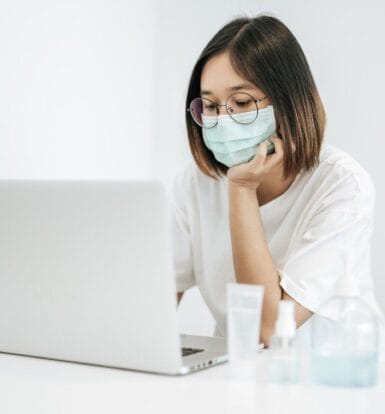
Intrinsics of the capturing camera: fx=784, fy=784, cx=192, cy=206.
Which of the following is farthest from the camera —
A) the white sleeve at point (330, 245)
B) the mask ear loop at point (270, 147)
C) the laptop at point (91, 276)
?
the mask ear loop at point (270, 147)

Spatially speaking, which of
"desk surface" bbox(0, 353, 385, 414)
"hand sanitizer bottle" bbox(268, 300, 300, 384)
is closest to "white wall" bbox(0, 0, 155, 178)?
"desk surface" bbox(0, 353, 385, 414)

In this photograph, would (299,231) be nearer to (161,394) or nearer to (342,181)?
(342,181)

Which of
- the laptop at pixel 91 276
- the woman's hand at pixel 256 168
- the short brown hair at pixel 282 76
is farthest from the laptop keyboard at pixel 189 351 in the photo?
the short brown hair at pixel 282 76

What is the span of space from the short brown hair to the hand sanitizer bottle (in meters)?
0.66

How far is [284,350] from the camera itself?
102 cm

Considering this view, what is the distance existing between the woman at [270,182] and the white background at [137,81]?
408mm

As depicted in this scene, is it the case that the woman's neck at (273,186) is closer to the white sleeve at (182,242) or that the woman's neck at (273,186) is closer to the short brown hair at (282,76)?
the short brown hair at (282,76)

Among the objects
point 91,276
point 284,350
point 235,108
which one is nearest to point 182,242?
point 235,108

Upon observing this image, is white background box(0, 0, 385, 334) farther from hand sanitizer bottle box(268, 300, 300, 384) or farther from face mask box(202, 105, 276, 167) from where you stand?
hand sanitizer bottle box(268, 300, 300, 384)

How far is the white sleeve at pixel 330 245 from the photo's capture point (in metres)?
1.43

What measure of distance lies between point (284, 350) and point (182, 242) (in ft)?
2.71

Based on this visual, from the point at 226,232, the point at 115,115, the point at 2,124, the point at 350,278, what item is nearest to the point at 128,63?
the point at 115,115

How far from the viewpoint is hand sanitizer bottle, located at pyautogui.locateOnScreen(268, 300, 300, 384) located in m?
0.99

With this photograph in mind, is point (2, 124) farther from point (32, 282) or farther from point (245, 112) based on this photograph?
point (32, 282)
